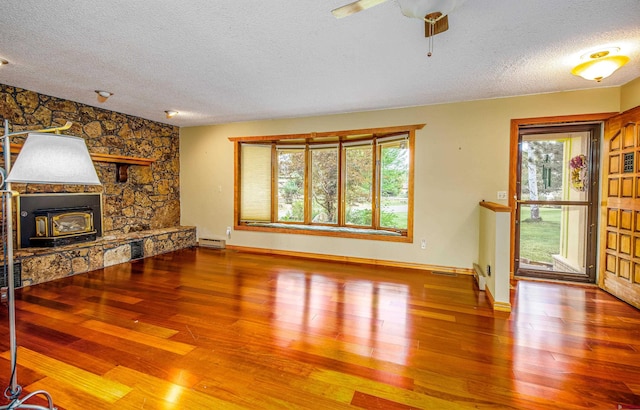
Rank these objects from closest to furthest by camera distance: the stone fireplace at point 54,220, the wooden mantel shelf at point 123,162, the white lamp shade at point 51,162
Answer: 1. the white lamp shade at point 51,162
2. the stone fireplace at point 54,220
3. the wooden mantel shelf at point 123,162

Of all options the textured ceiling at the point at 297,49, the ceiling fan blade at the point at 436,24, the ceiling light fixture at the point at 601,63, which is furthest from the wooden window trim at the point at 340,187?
the ceiling fan blade at the point at 436,24

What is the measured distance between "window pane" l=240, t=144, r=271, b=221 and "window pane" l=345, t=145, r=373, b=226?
4.98 ft

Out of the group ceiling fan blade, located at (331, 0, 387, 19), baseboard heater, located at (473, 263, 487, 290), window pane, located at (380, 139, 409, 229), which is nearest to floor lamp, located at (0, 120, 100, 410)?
ceiling fan blade, located at (331, 0, 387, 19)

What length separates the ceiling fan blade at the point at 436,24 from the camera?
5.59 ft

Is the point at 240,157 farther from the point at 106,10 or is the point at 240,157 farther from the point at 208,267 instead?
the point at 106,10

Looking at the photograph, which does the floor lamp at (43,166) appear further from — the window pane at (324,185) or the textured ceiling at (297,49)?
the window pane at (324,185)

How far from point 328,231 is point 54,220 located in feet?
12.4

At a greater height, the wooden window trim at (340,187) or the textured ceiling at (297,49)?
the textured ceiling at (297,49)

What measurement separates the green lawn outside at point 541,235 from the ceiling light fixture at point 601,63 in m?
1.82

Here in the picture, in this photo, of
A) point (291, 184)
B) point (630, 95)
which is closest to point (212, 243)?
point (291, 184)

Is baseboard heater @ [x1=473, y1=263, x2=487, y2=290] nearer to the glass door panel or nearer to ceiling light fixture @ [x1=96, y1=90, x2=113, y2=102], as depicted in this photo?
the glass door panel

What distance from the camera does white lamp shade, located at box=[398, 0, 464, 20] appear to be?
1.55 meters

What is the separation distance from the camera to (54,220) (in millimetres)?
3947

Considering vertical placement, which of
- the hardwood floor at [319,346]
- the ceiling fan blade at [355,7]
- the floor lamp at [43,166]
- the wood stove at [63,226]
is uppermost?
the ceiling fan blade at [355,7]
